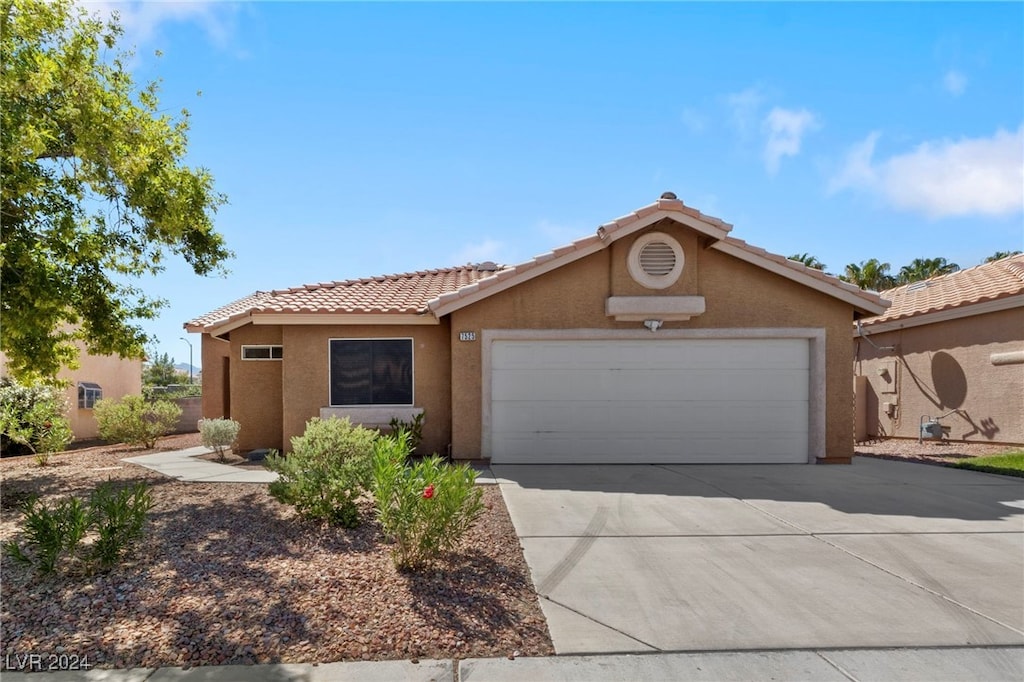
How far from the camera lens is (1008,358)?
1293cm

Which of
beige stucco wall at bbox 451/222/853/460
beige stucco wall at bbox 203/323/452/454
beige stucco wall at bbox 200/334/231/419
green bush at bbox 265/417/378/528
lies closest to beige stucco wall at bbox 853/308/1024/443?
beige stucco wall at bbox 451/222/853/460

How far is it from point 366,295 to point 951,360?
45.4 feet

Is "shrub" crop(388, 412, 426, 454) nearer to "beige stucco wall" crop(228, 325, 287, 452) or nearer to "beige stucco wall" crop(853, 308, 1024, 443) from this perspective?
"beige stucco wall" crop(228, 325, 287, 452)

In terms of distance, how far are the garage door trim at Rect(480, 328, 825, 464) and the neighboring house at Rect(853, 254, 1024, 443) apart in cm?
516

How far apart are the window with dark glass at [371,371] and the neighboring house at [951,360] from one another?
1269 centimetres

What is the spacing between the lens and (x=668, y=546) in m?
6.03

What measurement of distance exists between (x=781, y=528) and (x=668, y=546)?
159cm

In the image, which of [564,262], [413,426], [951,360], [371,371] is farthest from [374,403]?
[951,360]

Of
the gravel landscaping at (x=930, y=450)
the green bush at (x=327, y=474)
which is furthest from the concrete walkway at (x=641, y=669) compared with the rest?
the gravel landscaping at (x=930, y=450)

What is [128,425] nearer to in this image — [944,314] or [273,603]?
[273,603]

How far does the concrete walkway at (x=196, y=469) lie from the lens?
29.8 feet

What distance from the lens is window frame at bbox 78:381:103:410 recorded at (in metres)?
19.5

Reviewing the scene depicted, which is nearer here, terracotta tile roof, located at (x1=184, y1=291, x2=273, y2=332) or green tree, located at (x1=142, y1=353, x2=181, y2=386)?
terracotta tile roof, located at (x1=184, y1=291, x2=273, y2=332)

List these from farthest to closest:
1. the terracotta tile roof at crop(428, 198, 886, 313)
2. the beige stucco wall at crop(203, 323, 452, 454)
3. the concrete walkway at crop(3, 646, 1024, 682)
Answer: the beige stucco wall at crop(203, 323, 452, 454) < the terracotta tile roof at crop(428, 198, 886, 313) < the concrete walkway at crop(3, 646, 1024, 682)
